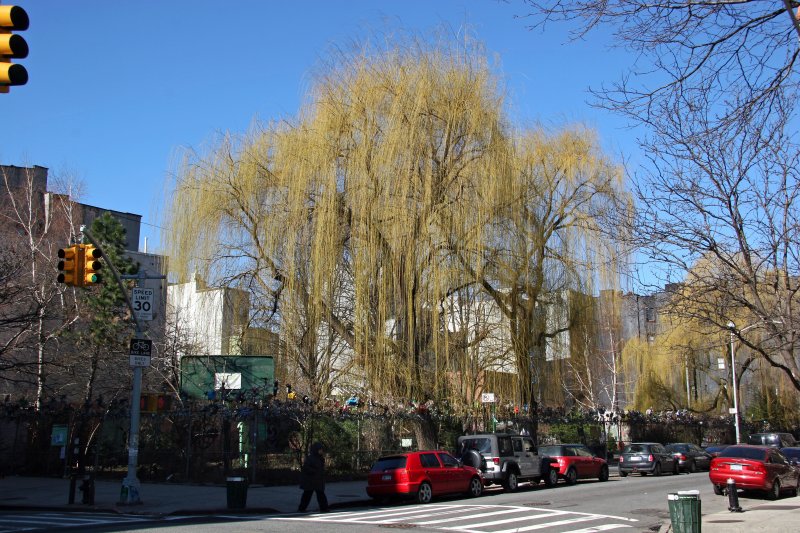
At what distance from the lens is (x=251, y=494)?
21.4 meters

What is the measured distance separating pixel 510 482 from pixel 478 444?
1506 millimetres

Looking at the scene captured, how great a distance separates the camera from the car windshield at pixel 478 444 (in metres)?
24.0

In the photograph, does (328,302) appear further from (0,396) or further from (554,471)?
(0,396)

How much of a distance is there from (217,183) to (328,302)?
19.5 ft

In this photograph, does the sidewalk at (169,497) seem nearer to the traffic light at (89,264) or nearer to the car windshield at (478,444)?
the car windshield at (478,444)

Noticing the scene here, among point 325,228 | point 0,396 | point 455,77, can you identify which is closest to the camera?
point 325,228

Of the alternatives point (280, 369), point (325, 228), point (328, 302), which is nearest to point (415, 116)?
point (325, 228)

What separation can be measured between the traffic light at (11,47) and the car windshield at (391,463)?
1453cm

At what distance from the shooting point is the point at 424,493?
65.5 ft

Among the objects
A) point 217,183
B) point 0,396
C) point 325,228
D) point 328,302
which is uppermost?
point 217,183

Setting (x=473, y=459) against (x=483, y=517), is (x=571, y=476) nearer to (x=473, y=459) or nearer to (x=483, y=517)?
(x=473, y=459)

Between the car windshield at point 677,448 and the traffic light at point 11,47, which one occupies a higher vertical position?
the traffic light at point 11,47

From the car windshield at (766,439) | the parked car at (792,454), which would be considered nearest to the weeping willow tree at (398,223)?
the parked car at (792,454)

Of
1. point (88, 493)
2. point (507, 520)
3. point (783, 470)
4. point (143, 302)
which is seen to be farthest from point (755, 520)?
point (143, 302)
